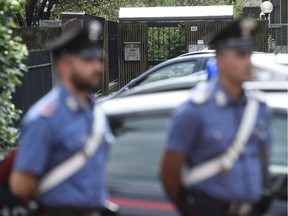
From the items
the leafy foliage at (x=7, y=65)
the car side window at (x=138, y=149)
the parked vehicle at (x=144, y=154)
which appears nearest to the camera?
the parked vehicle at (x=144, y=154)

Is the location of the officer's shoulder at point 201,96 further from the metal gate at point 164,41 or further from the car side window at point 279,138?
the metal gate at point 164,41

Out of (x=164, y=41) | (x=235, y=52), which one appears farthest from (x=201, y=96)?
(x=164, y=41)

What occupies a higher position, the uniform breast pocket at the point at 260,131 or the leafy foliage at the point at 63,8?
the leafy foliage at the point at 63,8

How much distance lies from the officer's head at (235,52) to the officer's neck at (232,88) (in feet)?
0.05

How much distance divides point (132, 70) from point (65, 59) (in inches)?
658

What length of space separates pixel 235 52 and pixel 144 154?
100 cm

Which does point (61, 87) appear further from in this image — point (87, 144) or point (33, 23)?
point (33, 23)

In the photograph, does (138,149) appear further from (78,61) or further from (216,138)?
(78,61)

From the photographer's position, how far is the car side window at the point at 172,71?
34.2 feet

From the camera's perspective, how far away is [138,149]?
414 centimetres

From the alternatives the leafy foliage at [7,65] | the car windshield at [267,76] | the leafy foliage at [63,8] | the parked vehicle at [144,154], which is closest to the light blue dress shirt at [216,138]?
the parked vehicle at [144,154]

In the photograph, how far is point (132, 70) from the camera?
65.7 feet

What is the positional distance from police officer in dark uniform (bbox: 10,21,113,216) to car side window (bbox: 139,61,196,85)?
6998 mm

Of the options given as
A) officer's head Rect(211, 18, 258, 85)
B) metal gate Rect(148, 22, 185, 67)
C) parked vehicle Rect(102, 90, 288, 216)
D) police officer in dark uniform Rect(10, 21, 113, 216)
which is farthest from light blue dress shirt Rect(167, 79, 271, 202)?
metal gate Rect(148, 22, 185, 67)
